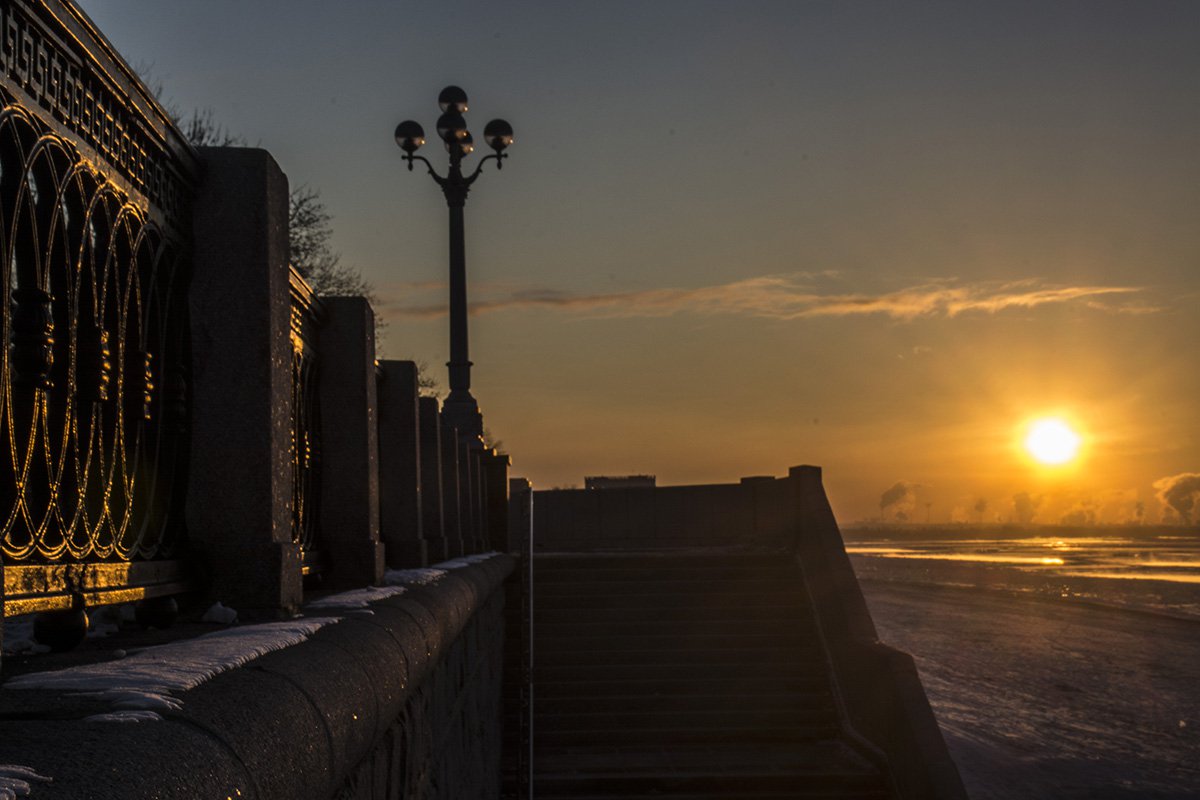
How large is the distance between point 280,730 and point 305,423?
4686 millimetres

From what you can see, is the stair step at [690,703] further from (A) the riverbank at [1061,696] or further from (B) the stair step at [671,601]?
(B) the stair step at [671,601]

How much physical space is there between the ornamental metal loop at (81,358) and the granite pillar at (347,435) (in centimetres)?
258

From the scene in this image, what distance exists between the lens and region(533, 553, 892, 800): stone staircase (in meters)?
13.7

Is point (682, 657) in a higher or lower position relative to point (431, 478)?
lower

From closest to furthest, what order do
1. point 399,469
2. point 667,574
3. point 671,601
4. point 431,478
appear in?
point 399,469, point 431,478, point 671,601, point 667,574

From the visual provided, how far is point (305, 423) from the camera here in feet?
22.8

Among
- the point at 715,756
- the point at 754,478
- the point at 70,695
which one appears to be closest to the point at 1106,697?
the point at 754,478

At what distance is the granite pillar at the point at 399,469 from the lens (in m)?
9.51

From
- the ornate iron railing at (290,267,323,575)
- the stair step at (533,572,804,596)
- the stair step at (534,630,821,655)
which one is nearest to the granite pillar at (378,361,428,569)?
the ornate iron railing at (290,267,323,575)

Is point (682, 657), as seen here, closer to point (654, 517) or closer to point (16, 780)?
point (16, 780)

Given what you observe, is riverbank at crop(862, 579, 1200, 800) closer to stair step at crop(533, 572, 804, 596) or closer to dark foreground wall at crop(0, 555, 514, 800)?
stair step at crop(533, 572, 804, 596)

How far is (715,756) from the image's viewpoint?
14586mm

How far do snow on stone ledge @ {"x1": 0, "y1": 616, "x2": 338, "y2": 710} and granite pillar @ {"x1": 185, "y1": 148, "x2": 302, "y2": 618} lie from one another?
135cm

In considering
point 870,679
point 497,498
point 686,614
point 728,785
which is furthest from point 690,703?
point 497,498
